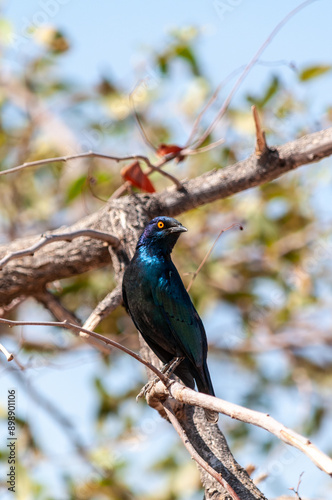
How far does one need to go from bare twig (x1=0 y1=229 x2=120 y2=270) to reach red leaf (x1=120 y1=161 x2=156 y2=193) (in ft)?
1.73

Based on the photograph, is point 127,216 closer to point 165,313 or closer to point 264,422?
point 165,313

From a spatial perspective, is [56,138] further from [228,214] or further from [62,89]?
[228,214]

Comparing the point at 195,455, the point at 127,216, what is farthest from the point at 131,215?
the point at 195,455

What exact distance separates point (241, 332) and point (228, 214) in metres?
1.24

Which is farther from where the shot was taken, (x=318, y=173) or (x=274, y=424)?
(x=318, y=173)

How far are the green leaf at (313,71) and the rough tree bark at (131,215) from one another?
124 centimetres

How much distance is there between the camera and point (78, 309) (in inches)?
215

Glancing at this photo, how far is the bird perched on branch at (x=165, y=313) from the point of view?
333 cm

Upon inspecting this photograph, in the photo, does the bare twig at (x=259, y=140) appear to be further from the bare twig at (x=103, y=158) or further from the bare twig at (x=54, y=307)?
the bare twig at (x=54, y=307)

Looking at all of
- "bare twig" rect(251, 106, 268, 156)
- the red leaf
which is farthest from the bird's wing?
"bare twig" rect(251, 106, 268, 156)

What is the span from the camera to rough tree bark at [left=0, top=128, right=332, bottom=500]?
141 inches

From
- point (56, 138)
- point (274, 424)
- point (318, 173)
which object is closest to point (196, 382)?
point (274, 424)

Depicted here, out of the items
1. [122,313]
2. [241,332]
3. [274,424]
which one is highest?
[122,313]

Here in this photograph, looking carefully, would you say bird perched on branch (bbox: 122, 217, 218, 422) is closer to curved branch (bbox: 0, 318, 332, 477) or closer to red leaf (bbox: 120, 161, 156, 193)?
red leaf (bbox: 120, 161, 156, 193)
